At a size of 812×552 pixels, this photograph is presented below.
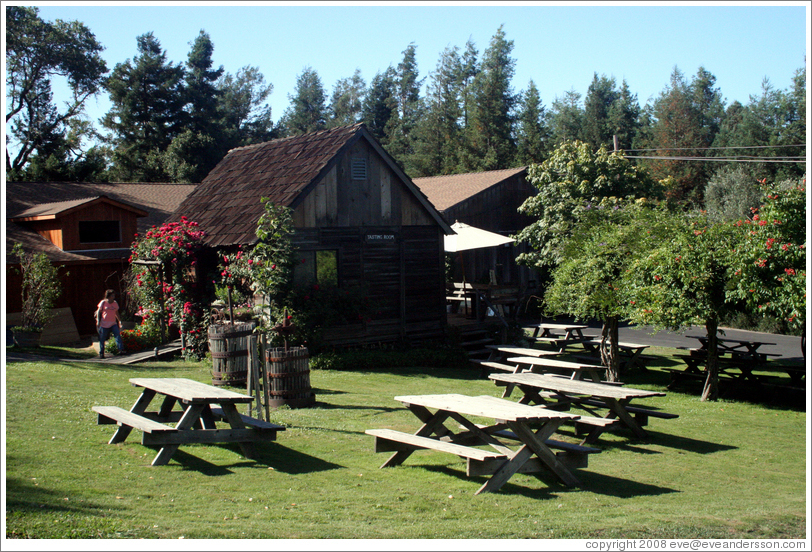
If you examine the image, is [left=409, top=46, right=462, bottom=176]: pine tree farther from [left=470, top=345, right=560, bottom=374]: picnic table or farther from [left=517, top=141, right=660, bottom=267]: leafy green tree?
[left=470, top=345, right=560, bottom=374]: picnic table

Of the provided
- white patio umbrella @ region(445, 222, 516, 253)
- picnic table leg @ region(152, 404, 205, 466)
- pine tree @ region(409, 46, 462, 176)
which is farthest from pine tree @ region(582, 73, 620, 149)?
picnic table leg @ region(152, 404, 205, 466)

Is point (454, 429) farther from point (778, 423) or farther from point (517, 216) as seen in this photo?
point (517, 216)

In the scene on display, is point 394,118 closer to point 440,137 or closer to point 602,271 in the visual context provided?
point 440,137

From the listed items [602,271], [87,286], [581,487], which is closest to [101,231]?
[87,286]

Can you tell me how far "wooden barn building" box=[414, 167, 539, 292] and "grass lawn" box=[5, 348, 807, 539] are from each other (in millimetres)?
18512

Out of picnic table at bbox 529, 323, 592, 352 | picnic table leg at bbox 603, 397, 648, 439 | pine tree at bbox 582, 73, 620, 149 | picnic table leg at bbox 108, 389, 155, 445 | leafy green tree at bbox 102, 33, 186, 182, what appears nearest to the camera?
picnic table leg at bbox 108, 389, 155, 445

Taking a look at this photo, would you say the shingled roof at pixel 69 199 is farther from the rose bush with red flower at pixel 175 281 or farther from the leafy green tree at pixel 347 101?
the leafy green tree at pixel 347 101

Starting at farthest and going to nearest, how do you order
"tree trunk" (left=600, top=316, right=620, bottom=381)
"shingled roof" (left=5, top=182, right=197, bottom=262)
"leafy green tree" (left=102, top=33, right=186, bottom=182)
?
"leafy green tree" (left=102, top=33, right=186, bottom=182) < "shingled roof" (left=5, top=182, right=197, bottom=262) < "tree trunk" (left=600, top=316, right=620, bottom=381)

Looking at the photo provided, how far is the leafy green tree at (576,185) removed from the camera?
25.0 metres

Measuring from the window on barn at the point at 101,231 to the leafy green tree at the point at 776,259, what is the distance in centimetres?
1981

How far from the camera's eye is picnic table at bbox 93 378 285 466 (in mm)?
7641

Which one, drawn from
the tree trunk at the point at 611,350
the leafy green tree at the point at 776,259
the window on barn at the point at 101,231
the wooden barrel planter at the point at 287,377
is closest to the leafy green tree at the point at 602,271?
the tree trunk at the point at 611,350

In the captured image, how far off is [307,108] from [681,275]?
69.1 m

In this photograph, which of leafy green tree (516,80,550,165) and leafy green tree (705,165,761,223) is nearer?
leafy green tree (705,165,761,223)
